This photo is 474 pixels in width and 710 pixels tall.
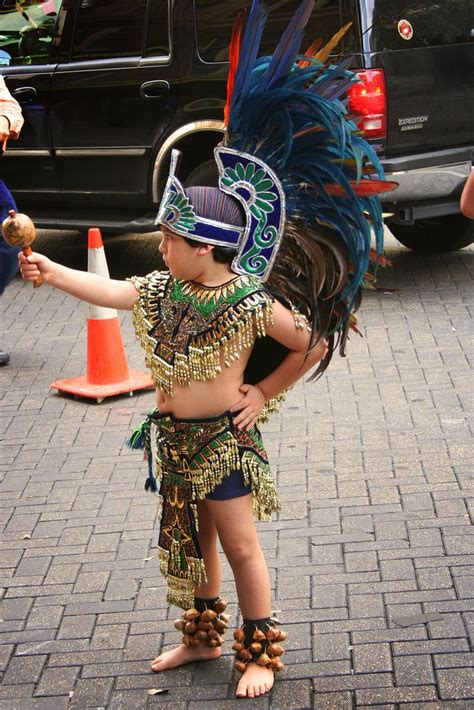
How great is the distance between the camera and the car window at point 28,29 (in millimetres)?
9617

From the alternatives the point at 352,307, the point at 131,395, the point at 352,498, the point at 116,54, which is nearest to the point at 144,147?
the point at 116,54

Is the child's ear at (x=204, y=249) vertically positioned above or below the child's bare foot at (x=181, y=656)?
above

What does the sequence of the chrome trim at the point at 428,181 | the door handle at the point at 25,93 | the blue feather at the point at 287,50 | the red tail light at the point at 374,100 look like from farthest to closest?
1. the door handle at the point at 25,93
2. the chrome trim at the point at 428,181
3. the red tail light at the point at 374,100
4. the blue feather at the point at 287,50

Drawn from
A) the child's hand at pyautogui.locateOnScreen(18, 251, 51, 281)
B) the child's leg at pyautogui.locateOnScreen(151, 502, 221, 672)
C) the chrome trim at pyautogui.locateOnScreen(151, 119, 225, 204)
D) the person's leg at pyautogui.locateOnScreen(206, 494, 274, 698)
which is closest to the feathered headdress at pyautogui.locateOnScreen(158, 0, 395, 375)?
the child's hand at pyautogui.locateOnScreen(18, 251, 51, 281)

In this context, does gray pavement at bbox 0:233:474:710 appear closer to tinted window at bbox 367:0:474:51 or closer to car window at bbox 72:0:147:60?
tinted window at bbox 367:0:474:51

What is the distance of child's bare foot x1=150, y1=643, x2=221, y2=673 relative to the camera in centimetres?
406

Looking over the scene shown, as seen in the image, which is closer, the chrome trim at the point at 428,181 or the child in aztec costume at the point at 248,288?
the child in aztec costume at the point at 248,288

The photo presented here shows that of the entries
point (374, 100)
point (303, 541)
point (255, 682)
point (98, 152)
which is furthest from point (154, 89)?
point (255, 682)

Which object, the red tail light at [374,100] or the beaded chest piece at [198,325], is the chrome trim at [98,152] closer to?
the red tail light at [374,100]

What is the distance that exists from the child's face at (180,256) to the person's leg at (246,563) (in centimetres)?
72

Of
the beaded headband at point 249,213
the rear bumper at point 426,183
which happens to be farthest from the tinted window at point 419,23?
the beaded headband at point 249,213

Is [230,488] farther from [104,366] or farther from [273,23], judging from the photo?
[273,23]

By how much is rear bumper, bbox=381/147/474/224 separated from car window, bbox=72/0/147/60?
2276 millimetres

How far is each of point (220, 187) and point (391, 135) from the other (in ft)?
16.2
